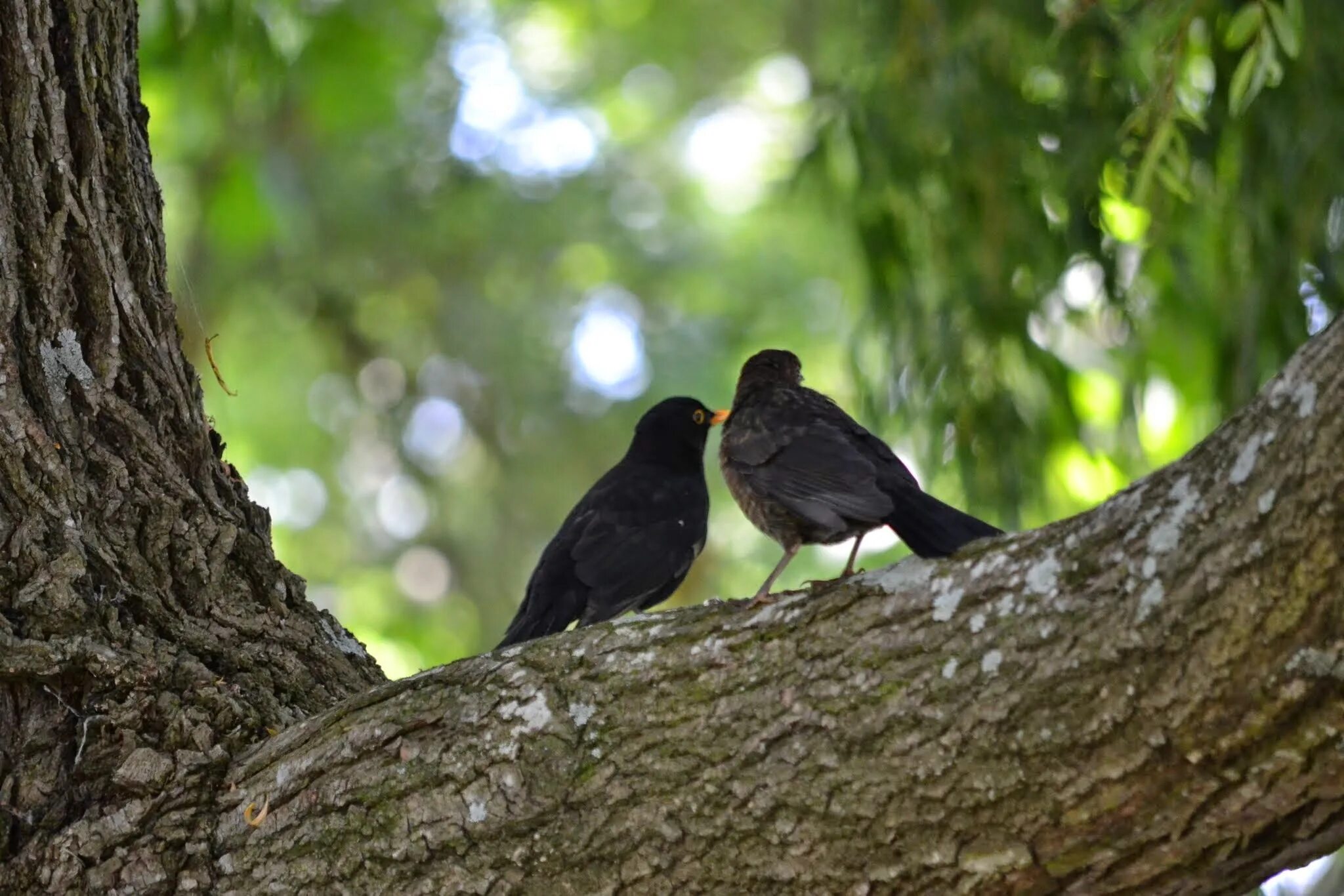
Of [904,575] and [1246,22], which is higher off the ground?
[1246,22]

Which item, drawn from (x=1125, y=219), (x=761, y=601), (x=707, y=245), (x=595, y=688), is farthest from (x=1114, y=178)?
(x=707, y=245)

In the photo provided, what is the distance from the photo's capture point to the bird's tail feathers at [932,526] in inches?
113

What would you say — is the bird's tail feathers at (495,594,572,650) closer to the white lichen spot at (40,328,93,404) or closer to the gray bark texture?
the gray bark texture

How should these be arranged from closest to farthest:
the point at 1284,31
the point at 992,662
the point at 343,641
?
the point at 992,662, the point at 1284,31, the point at 343,641

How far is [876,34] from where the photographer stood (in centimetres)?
472

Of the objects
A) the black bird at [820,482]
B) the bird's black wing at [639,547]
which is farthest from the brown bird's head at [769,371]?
the bird's black wing at [639,547]

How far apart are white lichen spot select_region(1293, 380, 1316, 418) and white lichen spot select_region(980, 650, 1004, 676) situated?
542mm

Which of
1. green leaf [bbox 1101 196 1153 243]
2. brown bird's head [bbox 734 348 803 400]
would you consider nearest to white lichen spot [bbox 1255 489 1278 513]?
green leaf [bbox 1101 196 1153 243]

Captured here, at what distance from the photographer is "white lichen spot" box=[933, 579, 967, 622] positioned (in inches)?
87.8

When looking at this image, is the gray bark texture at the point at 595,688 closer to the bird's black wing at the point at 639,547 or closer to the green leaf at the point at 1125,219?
the bird's black wing at the point at 639,547

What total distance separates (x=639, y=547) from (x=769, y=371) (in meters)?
0.71

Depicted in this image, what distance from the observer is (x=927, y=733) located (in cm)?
214

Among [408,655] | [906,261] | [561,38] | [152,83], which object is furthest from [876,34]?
[561,38]

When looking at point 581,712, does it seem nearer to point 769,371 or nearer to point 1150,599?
point 1150,599
